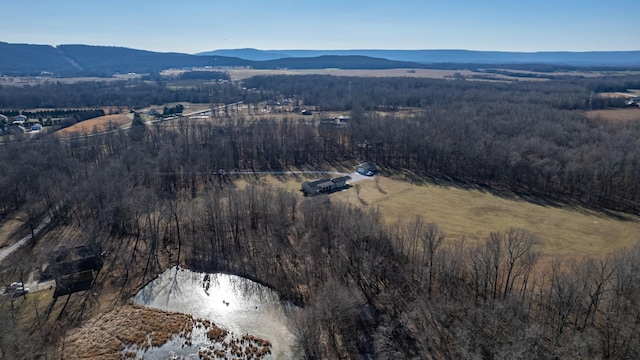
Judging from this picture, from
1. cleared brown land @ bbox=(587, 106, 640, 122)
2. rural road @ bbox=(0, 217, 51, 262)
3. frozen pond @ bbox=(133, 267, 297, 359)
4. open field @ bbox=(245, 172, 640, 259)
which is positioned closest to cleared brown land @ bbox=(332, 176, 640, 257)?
open field @ bbox=(245, 172, 640, 259)

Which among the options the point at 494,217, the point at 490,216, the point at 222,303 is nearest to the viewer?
the point at 222,303

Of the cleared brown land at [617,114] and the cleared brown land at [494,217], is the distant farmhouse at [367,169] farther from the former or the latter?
the cleared brown land at [617,114]

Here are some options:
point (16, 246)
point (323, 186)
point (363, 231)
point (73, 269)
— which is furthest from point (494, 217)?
point (16, 246)

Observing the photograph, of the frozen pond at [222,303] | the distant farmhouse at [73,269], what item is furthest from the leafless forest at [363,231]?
the frozen pond at [222,303]

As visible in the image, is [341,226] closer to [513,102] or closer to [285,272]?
[285,272]

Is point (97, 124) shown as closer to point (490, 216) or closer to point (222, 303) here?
point (222, 303)

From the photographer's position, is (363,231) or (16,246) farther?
(16,246)

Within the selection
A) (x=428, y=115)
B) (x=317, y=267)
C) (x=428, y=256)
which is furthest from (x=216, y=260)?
(x=428, y=115)
